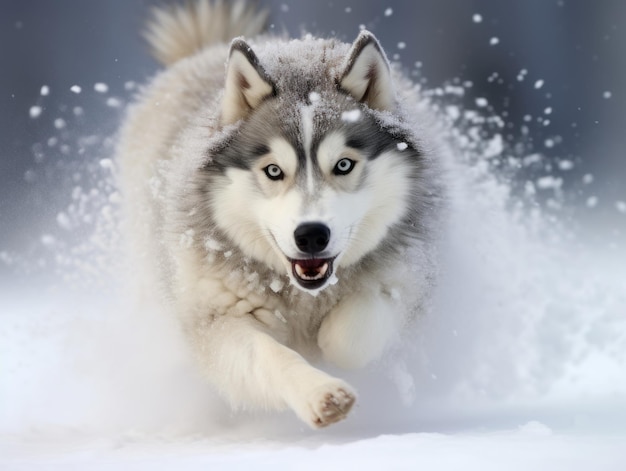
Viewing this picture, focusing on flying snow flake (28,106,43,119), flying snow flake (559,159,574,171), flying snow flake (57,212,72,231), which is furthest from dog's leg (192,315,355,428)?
flying snow flake (559,159,574,171)

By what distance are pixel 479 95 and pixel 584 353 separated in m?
4.70

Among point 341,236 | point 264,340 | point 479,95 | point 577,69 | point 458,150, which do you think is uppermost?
point 577,69

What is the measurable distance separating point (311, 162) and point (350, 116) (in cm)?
23

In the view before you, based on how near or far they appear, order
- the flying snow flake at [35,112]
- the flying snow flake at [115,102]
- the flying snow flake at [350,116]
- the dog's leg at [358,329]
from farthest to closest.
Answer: the flying snow flake at [35,112] → the flying snow flake at [115,102] → the dog's leg at [358,329] → the flying snow flake at [350,116]

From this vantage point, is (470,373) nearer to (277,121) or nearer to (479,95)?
(277,121)

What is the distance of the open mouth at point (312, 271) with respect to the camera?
2.59 metres

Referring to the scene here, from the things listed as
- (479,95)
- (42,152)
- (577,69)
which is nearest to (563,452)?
(42,152)

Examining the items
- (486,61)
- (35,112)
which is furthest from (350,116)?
(486,61)

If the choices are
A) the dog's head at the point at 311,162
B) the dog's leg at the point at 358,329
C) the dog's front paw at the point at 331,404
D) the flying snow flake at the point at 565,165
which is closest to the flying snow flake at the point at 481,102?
the flying snow flake at the point at 565,165

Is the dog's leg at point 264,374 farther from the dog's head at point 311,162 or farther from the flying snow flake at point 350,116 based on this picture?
the flying snow flake at point 350,116

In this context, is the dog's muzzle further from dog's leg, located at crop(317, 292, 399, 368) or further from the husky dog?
dog's leg, located at crop(317, 292, 399, 368)

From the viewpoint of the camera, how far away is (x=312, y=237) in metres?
2.46

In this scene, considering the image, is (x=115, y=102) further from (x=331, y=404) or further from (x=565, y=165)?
(x=565, y=165)

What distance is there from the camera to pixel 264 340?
2711 mm
